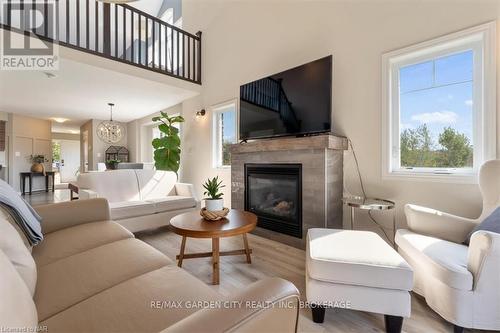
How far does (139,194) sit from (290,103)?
2.57m

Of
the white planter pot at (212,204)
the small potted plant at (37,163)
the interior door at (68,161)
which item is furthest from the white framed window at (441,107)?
the interior door at (68,161)

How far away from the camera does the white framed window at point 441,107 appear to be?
5.96 ft

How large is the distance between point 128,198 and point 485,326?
3.74 meters

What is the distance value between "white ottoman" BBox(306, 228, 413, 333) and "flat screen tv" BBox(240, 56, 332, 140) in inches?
57.5

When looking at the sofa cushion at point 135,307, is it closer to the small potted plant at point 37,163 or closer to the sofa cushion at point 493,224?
the sofa cushion at point 493,224

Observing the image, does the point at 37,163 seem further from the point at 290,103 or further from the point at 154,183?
the point at 290,103

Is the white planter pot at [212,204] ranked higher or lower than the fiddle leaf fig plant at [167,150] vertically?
lower

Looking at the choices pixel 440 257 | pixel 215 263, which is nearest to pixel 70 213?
pixel 215 263

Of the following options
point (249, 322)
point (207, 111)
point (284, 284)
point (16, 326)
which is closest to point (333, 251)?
point (284, 284)

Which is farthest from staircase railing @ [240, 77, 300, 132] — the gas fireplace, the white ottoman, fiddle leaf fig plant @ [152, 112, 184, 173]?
fiddle leaf fig plant @ [152, 112, 184, 173]

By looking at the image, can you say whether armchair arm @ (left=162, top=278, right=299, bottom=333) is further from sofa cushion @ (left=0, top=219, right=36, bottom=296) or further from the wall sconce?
the wall sconce

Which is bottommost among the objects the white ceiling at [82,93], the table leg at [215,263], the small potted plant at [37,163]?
the table leg at [215,263]

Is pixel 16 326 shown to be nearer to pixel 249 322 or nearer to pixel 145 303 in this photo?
pixel 145 303

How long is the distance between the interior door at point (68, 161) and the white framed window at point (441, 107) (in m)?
12.9
